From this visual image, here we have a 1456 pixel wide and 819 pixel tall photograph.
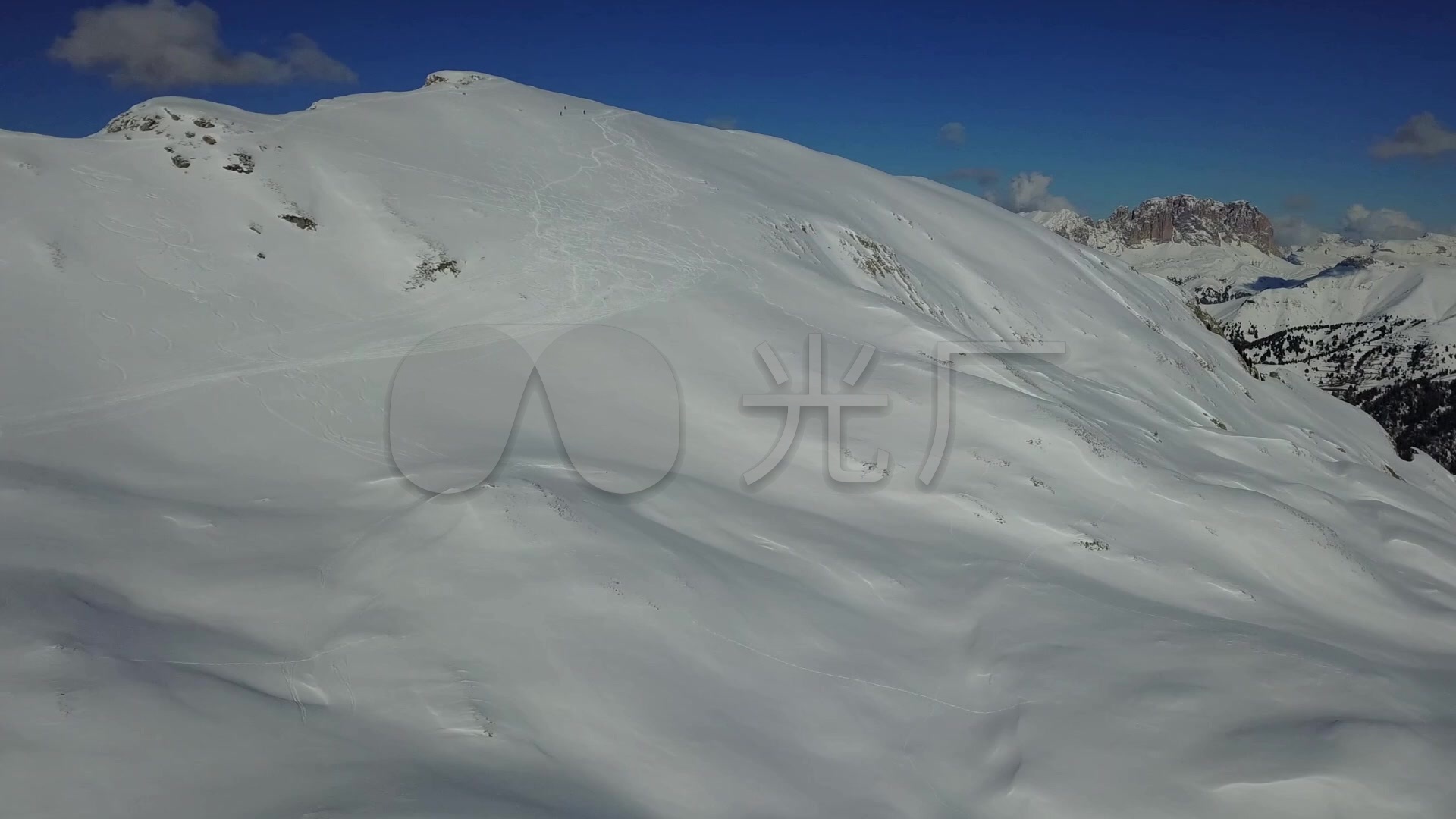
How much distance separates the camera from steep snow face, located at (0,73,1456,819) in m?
11.9

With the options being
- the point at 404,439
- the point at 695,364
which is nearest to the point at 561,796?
the point at 404,439

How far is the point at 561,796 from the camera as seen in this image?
1102 centimetres

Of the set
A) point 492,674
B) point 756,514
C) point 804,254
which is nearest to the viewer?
point 492,674

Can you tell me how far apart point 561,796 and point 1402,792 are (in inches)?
540

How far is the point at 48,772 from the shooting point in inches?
375

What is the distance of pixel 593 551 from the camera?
53.2 ft

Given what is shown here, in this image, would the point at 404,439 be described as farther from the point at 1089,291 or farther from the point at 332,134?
the point at 1089,291

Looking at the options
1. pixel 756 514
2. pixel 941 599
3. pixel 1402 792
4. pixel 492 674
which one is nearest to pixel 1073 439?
pixel 941 599

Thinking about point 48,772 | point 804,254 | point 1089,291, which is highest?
point 1089,291

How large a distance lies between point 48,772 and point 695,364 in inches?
804

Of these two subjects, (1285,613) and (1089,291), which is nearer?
(1285,613)

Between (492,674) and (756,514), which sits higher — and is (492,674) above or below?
below

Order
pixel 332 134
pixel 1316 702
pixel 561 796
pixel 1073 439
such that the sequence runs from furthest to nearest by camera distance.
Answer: pixel 332 134
pixel 1073 439
pixel 1316 702
pixel 561 796

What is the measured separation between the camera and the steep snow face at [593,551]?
11891mm
